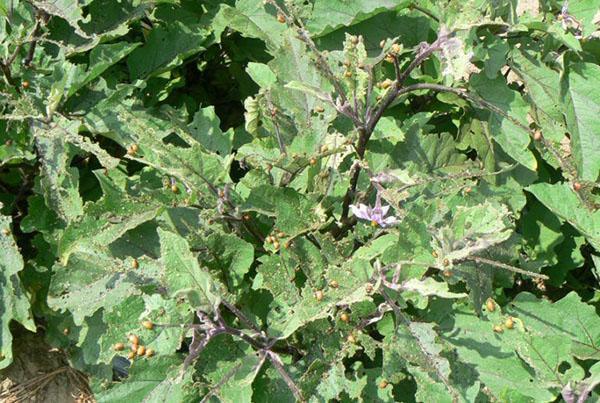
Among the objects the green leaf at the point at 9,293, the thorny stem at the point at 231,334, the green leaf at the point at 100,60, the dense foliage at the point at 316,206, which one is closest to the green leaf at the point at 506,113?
the dense foliage at the point at 316,206

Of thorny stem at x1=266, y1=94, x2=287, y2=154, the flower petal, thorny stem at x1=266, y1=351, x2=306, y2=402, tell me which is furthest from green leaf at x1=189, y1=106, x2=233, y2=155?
thorny stem at x1=266, y1=351, x2=306, y2=402

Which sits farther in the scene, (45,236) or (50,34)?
(50,34)

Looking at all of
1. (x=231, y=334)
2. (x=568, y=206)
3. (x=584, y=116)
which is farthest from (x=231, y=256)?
(x=584, y=116)

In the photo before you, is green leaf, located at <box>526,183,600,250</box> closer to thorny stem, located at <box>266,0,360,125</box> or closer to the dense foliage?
the dense foliage

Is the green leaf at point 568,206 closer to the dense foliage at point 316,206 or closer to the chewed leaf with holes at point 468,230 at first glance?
the dense foliage at point 316,206

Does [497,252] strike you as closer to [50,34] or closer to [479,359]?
[479,359]

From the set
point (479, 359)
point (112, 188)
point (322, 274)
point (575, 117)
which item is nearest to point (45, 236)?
point (112, 188)

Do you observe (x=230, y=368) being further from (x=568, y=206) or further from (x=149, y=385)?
(x=568, y=206)
